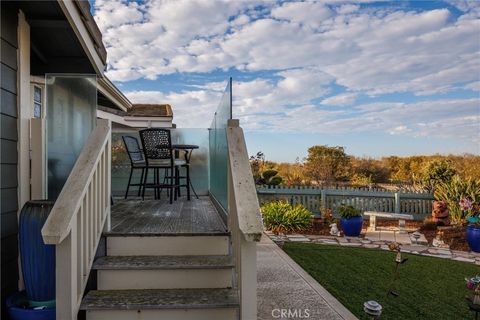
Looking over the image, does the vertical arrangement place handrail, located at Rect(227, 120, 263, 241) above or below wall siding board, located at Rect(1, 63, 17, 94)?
below

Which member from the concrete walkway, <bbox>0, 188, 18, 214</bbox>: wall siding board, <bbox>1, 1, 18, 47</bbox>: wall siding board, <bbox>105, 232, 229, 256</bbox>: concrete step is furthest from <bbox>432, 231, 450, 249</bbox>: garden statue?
<bbox>1, 1, 18, 47</bbox>: wall siding board

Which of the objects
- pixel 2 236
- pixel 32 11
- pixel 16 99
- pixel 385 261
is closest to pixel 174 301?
pixel 2 236

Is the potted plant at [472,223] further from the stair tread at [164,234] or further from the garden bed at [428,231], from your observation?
the stair tread at [164,234]

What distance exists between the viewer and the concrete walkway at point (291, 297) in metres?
2.51

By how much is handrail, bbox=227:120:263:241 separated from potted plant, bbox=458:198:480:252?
5.34 metres

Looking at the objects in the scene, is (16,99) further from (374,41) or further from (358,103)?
(358,103)

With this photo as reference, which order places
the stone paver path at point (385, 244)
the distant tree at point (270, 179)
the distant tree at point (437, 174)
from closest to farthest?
1. the stone paver path at point (385, 244)
2. the distant tree at point (437, 174)
3. the distant tree at point (270, 179)

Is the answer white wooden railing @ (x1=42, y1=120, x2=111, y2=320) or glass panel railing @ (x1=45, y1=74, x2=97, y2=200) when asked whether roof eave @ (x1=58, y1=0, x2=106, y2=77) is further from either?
white wooden railing @ (x1=42, y1=120, x2=111, y2=320)

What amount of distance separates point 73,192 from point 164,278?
36.9 inches

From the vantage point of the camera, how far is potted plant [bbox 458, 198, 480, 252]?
552 cm

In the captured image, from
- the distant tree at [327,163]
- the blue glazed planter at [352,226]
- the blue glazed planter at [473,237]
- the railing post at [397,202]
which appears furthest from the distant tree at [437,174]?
the distant tree at [327,163]

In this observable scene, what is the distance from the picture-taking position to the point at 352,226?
21.6 feet

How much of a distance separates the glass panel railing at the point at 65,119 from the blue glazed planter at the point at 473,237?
20.6 feet

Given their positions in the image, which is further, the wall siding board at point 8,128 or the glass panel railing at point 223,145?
the glass panel railing at point 223,145
